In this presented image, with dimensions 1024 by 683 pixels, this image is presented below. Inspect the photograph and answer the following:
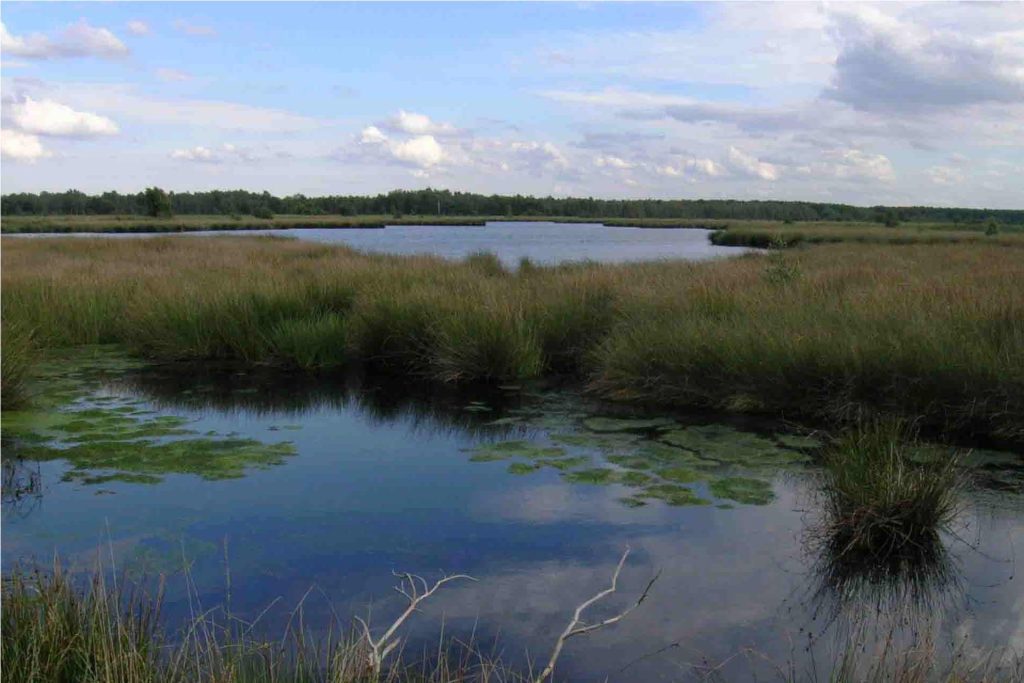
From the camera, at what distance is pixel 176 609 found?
15.6ft

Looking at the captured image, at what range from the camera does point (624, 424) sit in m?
8.80

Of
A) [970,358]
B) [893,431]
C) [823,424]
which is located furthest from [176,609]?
[970,358]

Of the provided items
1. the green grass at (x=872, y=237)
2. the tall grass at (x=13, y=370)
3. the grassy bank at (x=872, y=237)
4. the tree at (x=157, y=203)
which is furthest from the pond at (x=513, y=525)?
the tree at (x=157, y=203)

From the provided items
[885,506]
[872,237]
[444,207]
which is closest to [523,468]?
[885,506]

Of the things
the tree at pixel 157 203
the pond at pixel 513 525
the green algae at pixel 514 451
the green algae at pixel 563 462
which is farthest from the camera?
the tree at pixel 157 203

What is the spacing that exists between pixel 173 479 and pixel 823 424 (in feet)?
19.0

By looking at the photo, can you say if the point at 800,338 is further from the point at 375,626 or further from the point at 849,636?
the point at 375,626

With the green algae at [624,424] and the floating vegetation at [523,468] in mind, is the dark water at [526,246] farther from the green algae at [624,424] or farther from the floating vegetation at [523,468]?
the floating vegetation at [523,468]

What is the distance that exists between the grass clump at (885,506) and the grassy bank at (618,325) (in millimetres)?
2476

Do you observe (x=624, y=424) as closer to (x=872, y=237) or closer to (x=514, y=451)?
(x=514, y=451)

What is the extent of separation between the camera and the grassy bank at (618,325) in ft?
27.5

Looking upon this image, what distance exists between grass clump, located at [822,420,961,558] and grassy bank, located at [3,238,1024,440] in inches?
97.5

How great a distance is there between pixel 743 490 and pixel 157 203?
70093mm

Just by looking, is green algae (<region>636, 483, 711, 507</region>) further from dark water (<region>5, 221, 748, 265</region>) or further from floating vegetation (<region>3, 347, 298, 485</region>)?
dark water (<region>5, 221, 748, 265</region>)
